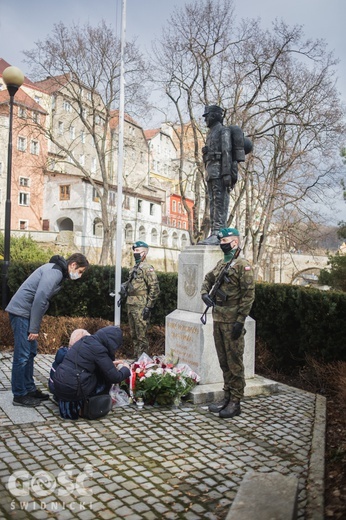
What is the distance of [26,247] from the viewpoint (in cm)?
3212

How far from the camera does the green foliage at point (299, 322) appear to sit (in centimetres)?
760

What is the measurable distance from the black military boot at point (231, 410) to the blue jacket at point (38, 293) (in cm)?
247

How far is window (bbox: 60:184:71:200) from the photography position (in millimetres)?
42906

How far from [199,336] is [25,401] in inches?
97.5

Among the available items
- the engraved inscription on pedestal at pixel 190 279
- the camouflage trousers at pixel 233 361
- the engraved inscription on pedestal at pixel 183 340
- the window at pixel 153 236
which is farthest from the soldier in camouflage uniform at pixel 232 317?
the window at pixel 153 236

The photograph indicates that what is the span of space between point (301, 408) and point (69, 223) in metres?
40.7

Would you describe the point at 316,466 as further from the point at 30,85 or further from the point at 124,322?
the point at 30,85

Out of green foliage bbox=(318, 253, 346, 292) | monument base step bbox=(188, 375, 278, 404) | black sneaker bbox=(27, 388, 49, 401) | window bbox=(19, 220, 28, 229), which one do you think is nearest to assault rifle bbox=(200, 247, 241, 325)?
monument base step bbox=(188, 375, 278, 404)

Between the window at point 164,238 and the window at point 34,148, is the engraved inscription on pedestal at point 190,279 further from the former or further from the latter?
the window at point 164,238

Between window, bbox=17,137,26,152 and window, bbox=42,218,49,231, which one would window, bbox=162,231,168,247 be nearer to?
window, bbox=42,218,49,231

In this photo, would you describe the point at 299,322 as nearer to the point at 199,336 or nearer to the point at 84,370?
the point at 199,336

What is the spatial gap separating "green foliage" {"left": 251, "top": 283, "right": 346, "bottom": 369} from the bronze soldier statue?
5.93 ft

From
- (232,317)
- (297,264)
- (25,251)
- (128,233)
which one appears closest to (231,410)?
(232,317)

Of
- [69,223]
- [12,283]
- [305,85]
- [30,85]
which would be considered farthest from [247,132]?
[30,85]
